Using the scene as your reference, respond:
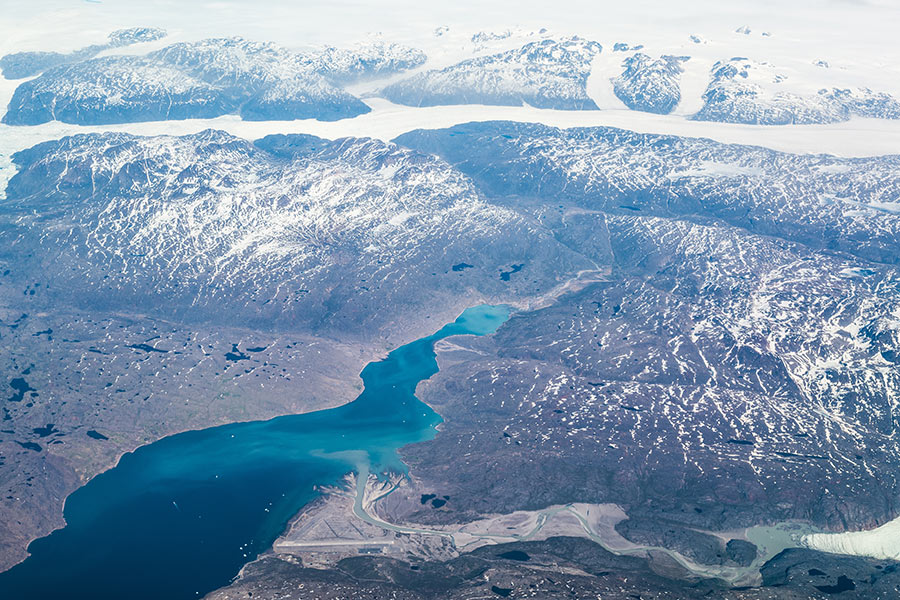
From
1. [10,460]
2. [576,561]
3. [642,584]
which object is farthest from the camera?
[10,460]

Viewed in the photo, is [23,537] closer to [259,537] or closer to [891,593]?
[259,537]

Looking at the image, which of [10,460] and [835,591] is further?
[10,460]

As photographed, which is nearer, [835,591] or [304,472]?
[835,591]

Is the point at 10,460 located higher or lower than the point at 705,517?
higher

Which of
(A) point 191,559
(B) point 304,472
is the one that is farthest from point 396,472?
(A) point 191,559

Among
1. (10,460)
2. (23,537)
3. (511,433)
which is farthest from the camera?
(511,433)

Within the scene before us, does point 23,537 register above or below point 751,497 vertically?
above

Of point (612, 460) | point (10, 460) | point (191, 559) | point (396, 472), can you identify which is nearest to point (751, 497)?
point (612, 460)

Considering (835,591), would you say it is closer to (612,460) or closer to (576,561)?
(576,561)

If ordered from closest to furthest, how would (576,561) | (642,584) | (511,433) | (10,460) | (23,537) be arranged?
1. (642,584)
2. (576,561)
3. (23,537)
4. (10,460)
5. (511,433)
